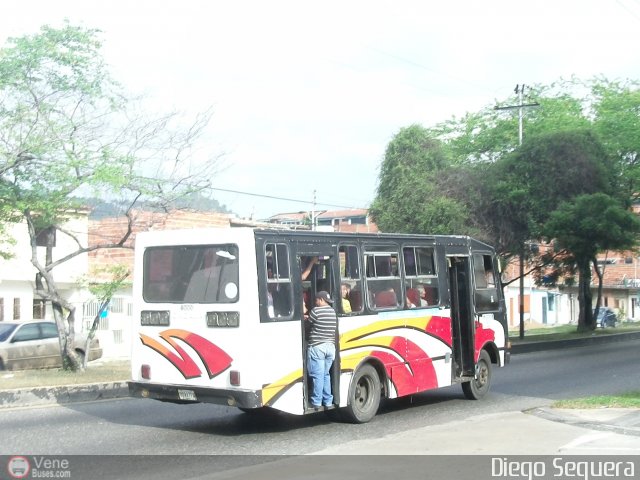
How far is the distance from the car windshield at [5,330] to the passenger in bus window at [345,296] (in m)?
13.3

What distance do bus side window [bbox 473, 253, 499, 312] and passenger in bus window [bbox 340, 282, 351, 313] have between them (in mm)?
3731

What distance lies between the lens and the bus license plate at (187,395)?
11.3 metres

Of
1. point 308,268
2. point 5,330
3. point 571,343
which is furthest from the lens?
point 571,343

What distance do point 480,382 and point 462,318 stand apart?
3.91ft

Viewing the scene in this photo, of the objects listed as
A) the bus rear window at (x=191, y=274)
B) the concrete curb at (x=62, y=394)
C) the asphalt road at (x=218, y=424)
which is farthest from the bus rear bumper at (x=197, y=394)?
the concrete curb at (x=62, y=394)

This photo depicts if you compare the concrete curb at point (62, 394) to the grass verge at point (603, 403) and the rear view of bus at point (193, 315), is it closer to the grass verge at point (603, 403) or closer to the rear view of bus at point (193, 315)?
the rear view of bus at point (193, 315)

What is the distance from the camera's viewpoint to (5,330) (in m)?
22.9

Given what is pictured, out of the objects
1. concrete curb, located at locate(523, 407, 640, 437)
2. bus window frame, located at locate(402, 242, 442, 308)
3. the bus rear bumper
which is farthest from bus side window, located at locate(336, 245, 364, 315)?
concrete curb, located at locate(523, 407, 640, 437)

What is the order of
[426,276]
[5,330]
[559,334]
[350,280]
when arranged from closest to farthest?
[350,280] → [426,276] → [5,330] → [559,334]

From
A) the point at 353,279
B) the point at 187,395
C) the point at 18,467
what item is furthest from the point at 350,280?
the point at 18,467

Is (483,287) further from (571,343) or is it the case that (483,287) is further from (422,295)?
(571,343)

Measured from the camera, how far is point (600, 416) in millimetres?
12156

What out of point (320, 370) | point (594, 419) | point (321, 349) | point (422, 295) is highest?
point (422, 295)

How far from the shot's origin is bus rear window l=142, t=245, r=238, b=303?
11.3m
